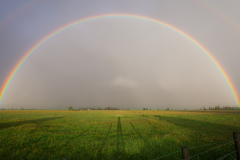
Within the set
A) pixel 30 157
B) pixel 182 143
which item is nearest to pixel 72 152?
pixel 30 157

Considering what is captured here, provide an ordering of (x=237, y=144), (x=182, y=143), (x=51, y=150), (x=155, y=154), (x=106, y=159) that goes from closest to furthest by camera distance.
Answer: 1. (x=237, y=144)
2. (x=106, y=159)
3. (x=155, y=154)
4. (x=51, y=150)
5. (x=182, y=143)

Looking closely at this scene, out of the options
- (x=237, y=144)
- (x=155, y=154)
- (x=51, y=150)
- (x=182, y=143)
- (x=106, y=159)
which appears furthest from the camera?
(x=182, y=143)

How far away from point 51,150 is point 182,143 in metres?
10.7

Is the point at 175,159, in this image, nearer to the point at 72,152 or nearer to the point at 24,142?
the point at 72,152

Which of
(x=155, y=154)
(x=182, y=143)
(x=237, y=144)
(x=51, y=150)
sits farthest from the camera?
(x=182, y=143)

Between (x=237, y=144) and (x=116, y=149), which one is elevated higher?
(x=237, y=144)

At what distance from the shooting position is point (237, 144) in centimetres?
581

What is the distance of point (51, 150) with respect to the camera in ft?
29.3

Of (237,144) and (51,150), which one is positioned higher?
(237,144)

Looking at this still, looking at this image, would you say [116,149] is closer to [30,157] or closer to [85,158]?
[85,158]

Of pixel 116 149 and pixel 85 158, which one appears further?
pixel 116 149

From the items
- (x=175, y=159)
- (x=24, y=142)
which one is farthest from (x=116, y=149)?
(x=24, y=142)

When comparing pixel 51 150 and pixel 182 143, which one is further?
pixel 182 143

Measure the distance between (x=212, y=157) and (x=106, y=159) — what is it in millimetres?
6858
